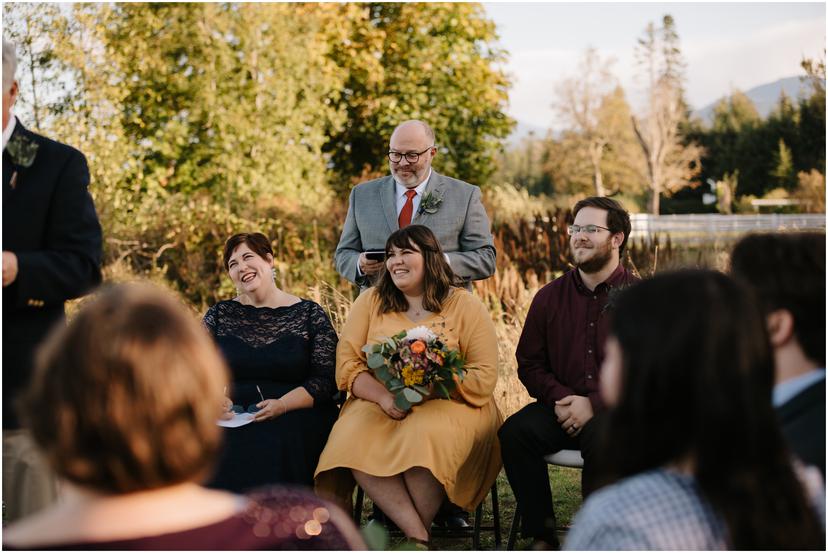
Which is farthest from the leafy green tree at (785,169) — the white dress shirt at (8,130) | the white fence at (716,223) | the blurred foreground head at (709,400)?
the blurred foreground head at (709,400)

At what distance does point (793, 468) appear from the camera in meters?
1.72

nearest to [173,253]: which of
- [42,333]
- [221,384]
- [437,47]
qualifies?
[437,47]

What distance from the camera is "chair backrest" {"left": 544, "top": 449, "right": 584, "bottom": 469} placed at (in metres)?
4.37

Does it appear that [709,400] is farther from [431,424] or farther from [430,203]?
[430,203]

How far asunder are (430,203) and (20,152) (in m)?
2.63

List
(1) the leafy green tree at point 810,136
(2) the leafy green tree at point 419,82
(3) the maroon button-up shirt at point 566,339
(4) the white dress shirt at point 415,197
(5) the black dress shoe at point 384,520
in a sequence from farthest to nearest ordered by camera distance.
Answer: (1) the leafy green tree at point 810,136, (2) the leafy green tree at point 419,82, (4) the white dress shirt at point 415,197, (5) the black dress shoe at point 384,520, (3) the maroon button-up shirt at point 566,339

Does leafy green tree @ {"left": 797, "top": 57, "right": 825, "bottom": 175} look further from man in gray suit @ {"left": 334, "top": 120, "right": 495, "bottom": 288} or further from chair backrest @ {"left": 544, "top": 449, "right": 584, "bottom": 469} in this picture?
chair backrest @ {"left": 544, "top": 449, "right": 584, "bottom": 469}

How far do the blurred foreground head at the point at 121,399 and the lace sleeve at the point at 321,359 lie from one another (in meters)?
3.27

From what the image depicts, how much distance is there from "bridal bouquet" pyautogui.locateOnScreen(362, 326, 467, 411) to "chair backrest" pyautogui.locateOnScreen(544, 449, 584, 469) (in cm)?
60

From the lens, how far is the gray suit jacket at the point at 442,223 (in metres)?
5.21

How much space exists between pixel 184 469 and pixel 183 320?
24cm

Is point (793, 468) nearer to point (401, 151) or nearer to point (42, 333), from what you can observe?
point (42, 333)

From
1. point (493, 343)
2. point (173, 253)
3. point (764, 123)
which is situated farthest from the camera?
point (764, 123)

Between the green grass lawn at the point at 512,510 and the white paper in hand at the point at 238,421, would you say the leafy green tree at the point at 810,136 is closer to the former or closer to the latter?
the green grass lawn at the point at 512,510
